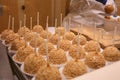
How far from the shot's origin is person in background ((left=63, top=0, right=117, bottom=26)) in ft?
5.66

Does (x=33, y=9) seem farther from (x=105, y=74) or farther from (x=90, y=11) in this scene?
(x=105, y=74)

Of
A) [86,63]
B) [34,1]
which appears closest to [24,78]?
[86,63]

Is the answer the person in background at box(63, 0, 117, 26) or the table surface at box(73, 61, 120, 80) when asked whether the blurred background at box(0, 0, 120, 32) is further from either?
the table surface at box(73, 61, 120, 80)

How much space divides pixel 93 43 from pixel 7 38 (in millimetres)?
559

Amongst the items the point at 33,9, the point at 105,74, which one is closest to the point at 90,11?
the point at 33,9

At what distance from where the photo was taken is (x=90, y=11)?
6.25 ft

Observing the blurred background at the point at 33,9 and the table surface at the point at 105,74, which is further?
the blurred background at the point at 33,9

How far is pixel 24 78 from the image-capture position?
89cm

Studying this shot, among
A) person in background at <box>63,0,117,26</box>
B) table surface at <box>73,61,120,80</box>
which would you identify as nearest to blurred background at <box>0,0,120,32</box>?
person in background at <box>63,0,117,26</box>

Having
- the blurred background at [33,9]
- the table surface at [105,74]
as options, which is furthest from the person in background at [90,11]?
the table surface at [105,74]

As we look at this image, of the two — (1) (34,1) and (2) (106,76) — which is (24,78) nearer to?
(2) (106,76)

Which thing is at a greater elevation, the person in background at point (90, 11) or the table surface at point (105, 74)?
the table surface at point (105, 74)

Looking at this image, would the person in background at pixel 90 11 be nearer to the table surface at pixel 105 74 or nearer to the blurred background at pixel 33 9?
the blurred background at pixel 33 9

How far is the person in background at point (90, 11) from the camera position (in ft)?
5.66
